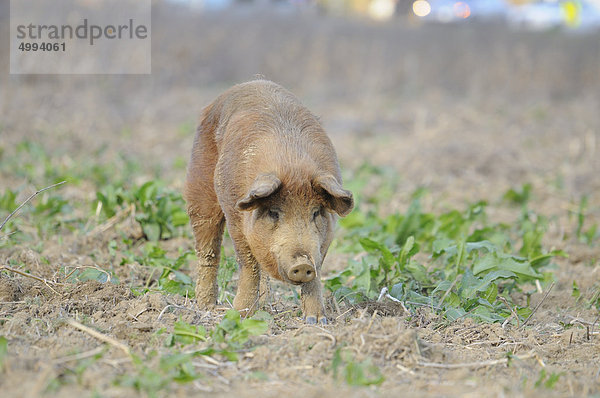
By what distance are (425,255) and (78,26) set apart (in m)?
12.8

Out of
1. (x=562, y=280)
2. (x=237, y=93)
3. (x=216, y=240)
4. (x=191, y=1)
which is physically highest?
(x=191, y=1)

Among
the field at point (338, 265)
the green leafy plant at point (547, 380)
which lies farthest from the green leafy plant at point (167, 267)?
the green leafy plant at point (547, 380)

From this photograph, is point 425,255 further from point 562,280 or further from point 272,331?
point 272,331

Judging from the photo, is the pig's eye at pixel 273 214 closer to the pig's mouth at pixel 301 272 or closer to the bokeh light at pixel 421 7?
the pig's mouth at pixel 301 272

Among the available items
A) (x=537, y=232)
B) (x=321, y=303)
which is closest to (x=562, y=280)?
(x=537, y=232)

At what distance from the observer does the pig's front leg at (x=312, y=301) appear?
17.4 feet

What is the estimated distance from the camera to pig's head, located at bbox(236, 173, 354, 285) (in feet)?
15.7

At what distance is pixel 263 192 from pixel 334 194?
47cm

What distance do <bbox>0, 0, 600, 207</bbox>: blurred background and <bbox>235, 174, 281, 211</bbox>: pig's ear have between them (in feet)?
20.0

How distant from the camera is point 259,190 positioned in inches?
187

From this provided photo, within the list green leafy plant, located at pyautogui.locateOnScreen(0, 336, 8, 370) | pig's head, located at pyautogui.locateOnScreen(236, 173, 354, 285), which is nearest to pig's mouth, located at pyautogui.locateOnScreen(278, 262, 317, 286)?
pig's head, located at pyautogui.locateOnScreen(236, 173, 354, 285)

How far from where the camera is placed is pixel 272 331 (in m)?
5.15

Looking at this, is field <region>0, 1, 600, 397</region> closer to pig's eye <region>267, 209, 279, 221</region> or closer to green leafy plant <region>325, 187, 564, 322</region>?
green leafy plant <region>325, 187, 564, 322</region>

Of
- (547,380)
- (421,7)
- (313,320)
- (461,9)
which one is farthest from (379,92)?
(547,380)
